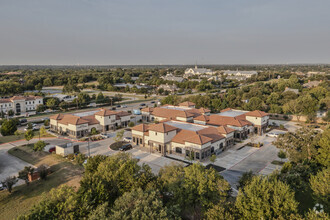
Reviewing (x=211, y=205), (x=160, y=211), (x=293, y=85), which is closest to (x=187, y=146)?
(x=211, y=205)

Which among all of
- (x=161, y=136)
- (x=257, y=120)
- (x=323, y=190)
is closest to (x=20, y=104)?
(x=161, y=136)

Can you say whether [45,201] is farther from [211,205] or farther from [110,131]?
[110,131]

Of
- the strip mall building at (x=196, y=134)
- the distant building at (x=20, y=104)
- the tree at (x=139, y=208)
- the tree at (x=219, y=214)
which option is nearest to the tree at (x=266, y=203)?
the tree at (x=219, y=214)

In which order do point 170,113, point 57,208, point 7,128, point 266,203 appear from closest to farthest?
point 57,208 → point 266,203 → point 7,128 → point 170,113

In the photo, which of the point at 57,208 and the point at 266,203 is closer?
the point at 57,208

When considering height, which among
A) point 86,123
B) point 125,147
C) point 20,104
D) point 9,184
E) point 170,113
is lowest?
point 125,147

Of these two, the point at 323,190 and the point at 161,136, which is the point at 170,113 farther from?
the point at 323,190
